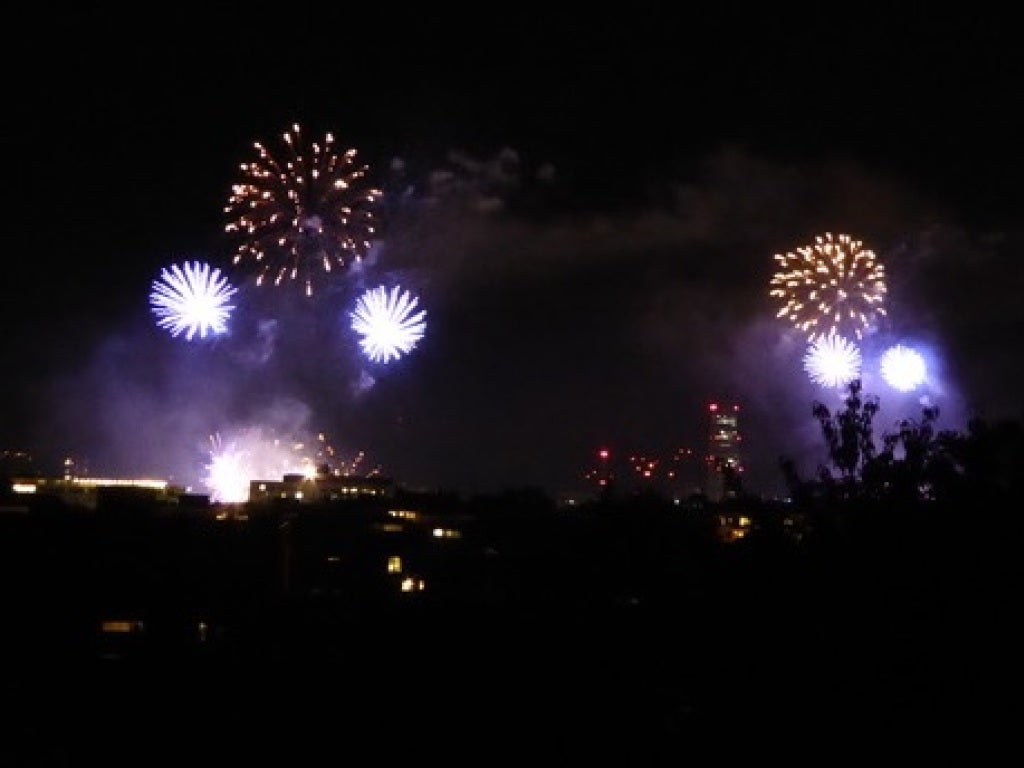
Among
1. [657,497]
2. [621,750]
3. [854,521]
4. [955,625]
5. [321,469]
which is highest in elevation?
[321,469]

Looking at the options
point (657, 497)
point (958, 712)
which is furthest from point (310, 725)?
point (657, 497)

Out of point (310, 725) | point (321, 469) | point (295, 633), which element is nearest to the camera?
point (310, 725)

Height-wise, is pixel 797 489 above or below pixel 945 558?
above

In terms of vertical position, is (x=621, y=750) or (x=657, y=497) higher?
(x=657, y=497)

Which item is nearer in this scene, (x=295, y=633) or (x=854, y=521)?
(x=854, y=521)

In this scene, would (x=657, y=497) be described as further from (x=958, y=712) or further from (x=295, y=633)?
(x=958, y=712)

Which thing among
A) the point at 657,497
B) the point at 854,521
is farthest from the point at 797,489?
the point at 657,497

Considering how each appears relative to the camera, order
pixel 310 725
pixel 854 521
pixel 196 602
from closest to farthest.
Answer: pixel 854 521, pixel 310 725, pixel 196 602

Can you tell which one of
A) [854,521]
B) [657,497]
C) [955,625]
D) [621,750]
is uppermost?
[657,497]

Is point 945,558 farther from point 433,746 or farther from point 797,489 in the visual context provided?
point 433,746
